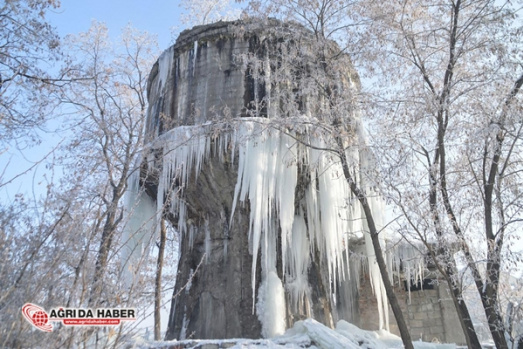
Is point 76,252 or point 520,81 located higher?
point 520,81

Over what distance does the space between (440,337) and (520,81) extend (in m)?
Answer: 9.15

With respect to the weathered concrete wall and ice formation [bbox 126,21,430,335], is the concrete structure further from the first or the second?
the weathered concrete wall

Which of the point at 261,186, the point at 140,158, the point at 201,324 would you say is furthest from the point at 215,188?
the point at 201,324

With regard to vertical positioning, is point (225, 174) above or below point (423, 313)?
above

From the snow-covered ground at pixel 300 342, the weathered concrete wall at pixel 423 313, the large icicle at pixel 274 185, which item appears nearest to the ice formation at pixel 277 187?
the large icicle at pixel 274 185

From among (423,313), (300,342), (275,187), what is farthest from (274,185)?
(423,313)

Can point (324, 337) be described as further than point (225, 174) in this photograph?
No

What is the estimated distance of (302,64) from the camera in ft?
29.8

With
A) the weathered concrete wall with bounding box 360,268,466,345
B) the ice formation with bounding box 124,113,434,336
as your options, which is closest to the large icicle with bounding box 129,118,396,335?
the ice formation with bounding box 124,113,434,336

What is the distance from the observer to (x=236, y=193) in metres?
9.51

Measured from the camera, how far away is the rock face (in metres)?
9.45

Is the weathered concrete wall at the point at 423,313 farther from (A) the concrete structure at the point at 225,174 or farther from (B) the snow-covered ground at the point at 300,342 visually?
(B) the snow-covered ground at the point at 300,342

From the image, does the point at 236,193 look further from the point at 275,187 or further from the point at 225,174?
the point at 275,187

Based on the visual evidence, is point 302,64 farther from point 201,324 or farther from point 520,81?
point 201,324
